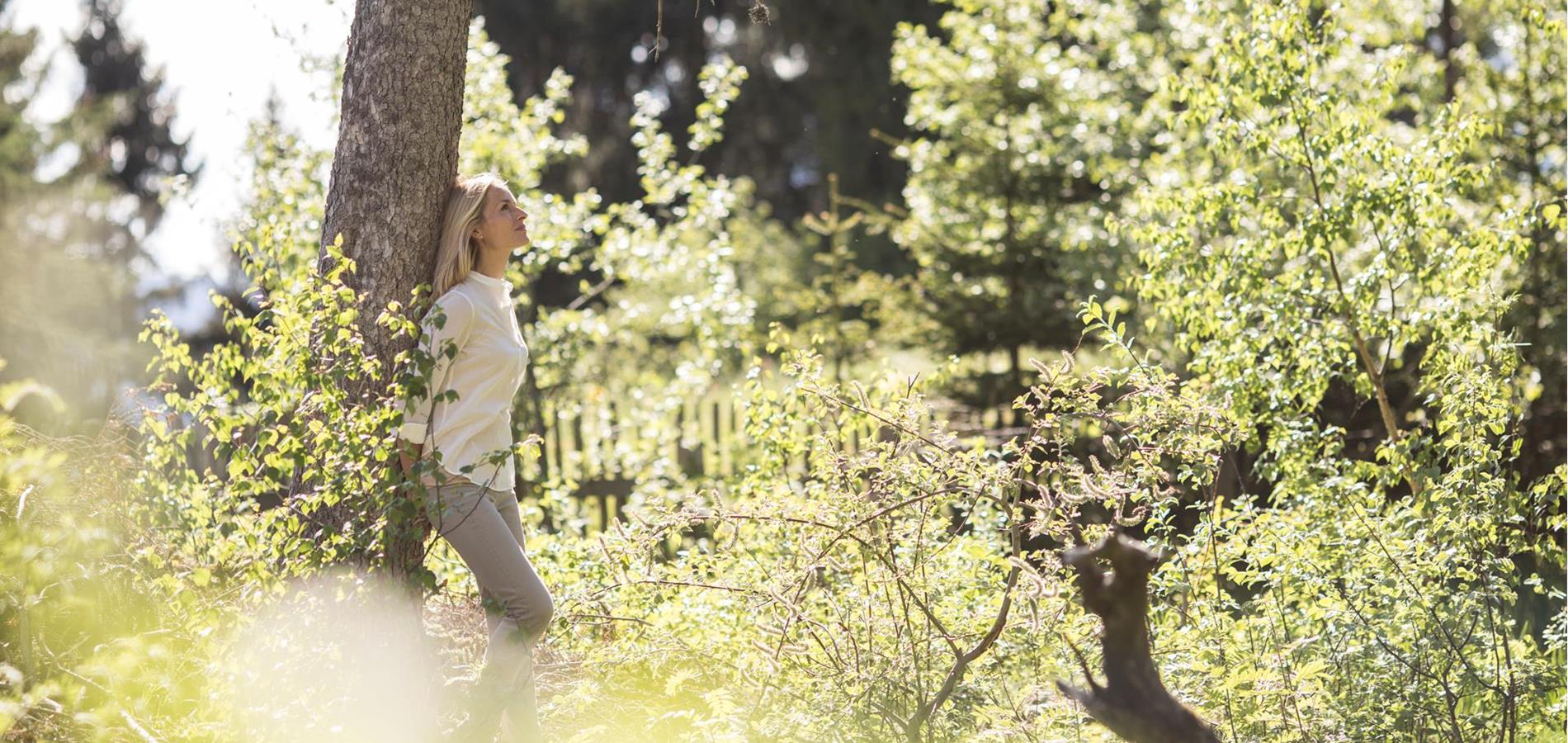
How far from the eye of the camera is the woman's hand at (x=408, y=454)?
3.45 m

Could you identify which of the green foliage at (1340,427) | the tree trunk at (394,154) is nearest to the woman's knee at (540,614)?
the tree trunk at (394,154)

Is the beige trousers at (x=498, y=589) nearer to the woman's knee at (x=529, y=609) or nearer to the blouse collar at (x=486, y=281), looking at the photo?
the woman's knee at (x=529, y=609)

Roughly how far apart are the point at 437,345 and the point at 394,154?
743 millimetres

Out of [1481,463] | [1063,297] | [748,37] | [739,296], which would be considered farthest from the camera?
[748,37]

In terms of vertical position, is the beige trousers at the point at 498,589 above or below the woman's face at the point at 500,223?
below

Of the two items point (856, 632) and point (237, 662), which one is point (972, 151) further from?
point (237, 662)

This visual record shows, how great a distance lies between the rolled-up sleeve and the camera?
3.37 meters

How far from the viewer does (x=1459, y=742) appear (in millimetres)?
3570

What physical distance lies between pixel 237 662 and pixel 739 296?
4818 millimetres

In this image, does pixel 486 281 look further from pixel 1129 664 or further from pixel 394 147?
pixel 1129 664

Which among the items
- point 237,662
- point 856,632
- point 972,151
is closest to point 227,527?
point 237,662

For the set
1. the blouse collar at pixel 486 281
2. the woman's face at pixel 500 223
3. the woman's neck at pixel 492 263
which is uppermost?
the woman's face at pixel 500 223

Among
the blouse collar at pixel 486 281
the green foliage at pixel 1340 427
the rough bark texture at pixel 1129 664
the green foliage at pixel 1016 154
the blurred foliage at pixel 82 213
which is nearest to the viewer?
the rough bark texture at pixel 1129 664

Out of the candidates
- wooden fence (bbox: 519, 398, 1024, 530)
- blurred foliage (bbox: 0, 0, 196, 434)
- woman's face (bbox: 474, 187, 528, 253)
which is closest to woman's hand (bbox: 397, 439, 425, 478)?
woman's face (bbox: 474, 187, 528, 253)
